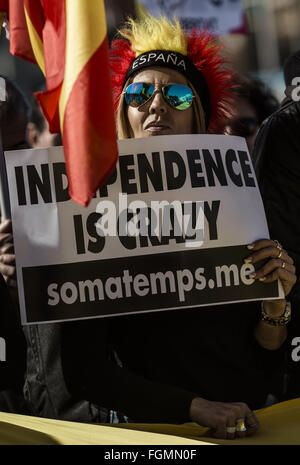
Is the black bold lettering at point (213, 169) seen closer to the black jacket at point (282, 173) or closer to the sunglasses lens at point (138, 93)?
the sunglasses lens at point (138, 93)

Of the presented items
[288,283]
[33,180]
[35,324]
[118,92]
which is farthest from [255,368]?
[118,92]

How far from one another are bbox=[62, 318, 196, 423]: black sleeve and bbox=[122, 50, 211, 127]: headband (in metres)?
0.86

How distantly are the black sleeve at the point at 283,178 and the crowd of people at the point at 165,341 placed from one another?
28cm

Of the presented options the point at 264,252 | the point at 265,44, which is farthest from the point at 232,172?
the point at 265,44

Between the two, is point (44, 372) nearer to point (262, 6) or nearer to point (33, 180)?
point (33, 180)

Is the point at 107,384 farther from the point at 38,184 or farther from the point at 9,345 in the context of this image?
the point at 38,184

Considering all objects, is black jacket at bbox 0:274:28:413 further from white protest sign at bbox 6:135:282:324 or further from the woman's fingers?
the woman's fingers

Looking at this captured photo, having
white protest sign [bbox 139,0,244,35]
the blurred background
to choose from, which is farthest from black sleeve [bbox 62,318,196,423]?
the blurred background

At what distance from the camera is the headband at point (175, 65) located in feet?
8.64

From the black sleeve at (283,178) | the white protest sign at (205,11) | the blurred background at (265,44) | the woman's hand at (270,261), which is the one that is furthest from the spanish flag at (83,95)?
the blurred background at (265,44)

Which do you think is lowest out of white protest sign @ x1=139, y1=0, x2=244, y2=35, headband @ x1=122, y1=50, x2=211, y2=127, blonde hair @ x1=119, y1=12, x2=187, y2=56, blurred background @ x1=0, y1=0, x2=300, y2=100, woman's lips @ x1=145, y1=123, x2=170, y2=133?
woman's lips @ x1=145, y1=123, x2=170, y2=133

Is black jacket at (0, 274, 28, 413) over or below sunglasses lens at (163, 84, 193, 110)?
below

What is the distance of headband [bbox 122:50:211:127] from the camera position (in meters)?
2.63

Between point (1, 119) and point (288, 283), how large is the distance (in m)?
1.58
